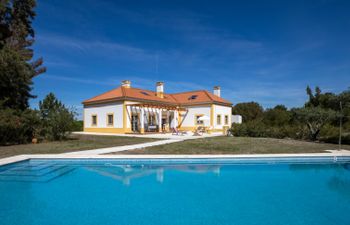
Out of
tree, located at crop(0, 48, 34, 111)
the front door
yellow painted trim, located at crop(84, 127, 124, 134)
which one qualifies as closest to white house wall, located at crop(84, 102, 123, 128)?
yellow painted trim, located at crop(84, 127, 124, 134)

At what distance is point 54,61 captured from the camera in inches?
827

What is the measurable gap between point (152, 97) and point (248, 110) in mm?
28266

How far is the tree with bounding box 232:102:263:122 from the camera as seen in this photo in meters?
47.6

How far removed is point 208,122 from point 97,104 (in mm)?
14230

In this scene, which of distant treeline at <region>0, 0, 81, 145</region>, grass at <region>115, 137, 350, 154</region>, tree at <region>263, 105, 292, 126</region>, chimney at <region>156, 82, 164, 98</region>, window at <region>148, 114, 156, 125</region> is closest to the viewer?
grass at <region>115, 137, 350, 154</region>

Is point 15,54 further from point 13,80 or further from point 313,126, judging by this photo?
point 313,126

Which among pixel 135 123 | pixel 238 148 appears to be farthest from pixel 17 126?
pixel 238 148

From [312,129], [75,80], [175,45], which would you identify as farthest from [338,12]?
[75,80]

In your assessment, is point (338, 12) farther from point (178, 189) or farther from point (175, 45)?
point (178, 189)

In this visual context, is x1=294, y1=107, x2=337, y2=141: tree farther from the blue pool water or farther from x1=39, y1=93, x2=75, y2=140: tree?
x1=39, y1=93, x2=75, y2=140: tree

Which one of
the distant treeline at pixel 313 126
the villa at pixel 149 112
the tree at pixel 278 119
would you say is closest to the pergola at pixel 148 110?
the villa at pixel 149 112

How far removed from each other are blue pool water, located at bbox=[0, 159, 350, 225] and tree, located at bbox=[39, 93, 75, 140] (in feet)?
25.3

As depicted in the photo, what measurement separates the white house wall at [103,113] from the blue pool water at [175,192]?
1553 cm

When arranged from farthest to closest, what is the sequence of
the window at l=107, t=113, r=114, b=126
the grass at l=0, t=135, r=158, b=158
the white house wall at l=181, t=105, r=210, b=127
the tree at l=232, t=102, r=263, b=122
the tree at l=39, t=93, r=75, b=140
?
1. the tree at l=232, t=102, r=263, b=122
2. the white house wall at l=181, t=105, r=210, b=127
3. the window at l=107, t=113, r=114, b=126
4. the tree at l=39, t=93, r=75, b=140
5. the grass at l=0, t=135, r=158, b=158
